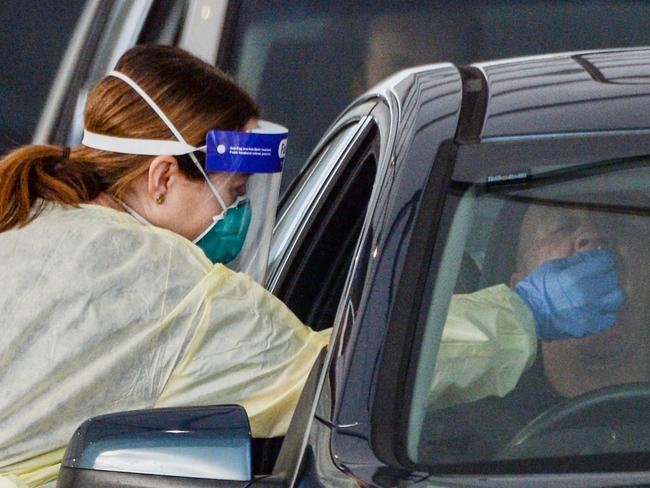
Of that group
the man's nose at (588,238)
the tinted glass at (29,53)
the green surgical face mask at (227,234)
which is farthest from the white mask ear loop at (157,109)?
the tinted glass at (29,53)

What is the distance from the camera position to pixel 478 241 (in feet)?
7.84

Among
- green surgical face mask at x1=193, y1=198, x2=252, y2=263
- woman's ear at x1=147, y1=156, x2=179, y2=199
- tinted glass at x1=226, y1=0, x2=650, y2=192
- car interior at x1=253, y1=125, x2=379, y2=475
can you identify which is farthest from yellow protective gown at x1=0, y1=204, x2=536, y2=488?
tinted glass at x1=226, y1=0, x2=650, y2=192

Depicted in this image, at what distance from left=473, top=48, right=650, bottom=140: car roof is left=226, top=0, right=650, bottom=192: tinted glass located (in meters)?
2.80

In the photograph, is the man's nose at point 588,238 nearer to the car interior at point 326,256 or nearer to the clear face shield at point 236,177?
the clear face shield at point 236,177

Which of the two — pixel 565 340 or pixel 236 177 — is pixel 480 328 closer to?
pixel 565 340

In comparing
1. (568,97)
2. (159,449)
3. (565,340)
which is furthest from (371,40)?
(159,449)

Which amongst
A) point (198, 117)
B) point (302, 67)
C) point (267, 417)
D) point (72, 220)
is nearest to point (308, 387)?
point (267, 417)

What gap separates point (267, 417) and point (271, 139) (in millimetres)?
678

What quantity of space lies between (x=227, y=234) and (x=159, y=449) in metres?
1.07

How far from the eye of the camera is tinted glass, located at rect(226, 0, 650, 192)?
5617mm

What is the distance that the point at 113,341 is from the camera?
2.64m

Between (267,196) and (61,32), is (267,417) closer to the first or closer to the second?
(267,196)

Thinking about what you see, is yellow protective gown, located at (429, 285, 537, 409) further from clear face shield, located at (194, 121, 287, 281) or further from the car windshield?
clear face shield, located at (194, 121, 287, 281)

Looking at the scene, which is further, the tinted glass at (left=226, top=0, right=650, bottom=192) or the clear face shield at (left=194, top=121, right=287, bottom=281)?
the tinted glass at (left=226, top=0, right=650, bottom=192)
